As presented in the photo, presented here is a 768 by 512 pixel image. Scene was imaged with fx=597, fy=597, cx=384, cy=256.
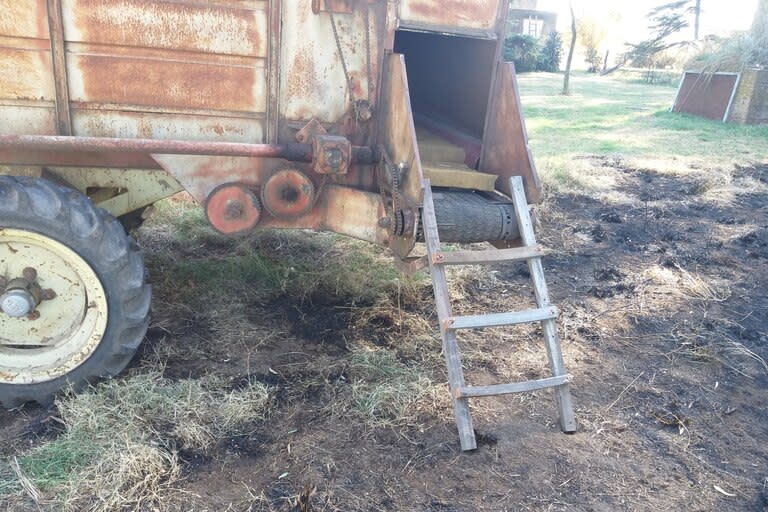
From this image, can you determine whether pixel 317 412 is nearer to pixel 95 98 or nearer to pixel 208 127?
pixel 208 127

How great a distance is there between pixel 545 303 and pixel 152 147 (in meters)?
2.20

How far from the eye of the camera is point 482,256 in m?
3.15

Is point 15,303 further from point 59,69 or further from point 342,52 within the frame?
point 342,52

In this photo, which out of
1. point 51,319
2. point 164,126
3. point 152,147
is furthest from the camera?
point 164,126

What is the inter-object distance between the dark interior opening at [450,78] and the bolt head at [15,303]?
2947mm

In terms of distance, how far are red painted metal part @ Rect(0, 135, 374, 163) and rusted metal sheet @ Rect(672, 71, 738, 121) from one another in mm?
14312

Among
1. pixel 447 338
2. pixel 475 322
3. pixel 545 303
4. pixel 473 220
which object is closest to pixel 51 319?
pixel 447 338

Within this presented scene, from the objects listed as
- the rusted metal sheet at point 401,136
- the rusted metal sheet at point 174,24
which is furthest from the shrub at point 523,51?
the rusted metal sheet at point 174,24

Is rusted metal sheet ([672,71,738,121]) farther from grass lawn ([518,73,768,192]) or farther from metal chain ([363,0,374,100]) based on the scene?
metal chain ([363,0,374,100])

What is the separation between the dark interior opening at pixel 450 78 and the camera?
426cm

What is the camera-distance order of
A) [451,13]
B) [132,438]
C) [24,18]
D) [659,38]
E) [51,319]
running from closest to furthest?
[132,438] → [24,18] → [51,319] → [451,13] → [659,38]

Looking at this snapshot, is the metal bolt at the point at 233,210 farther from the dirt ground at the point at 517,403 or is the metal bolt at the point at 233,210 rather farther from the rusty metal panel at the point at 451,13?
the rusty metal panel at the point at 451,13

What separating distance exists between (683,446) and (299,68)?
285 centimetres

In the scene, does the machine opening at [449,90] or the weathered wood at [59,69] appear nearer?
the weathered wood at [59,69]
